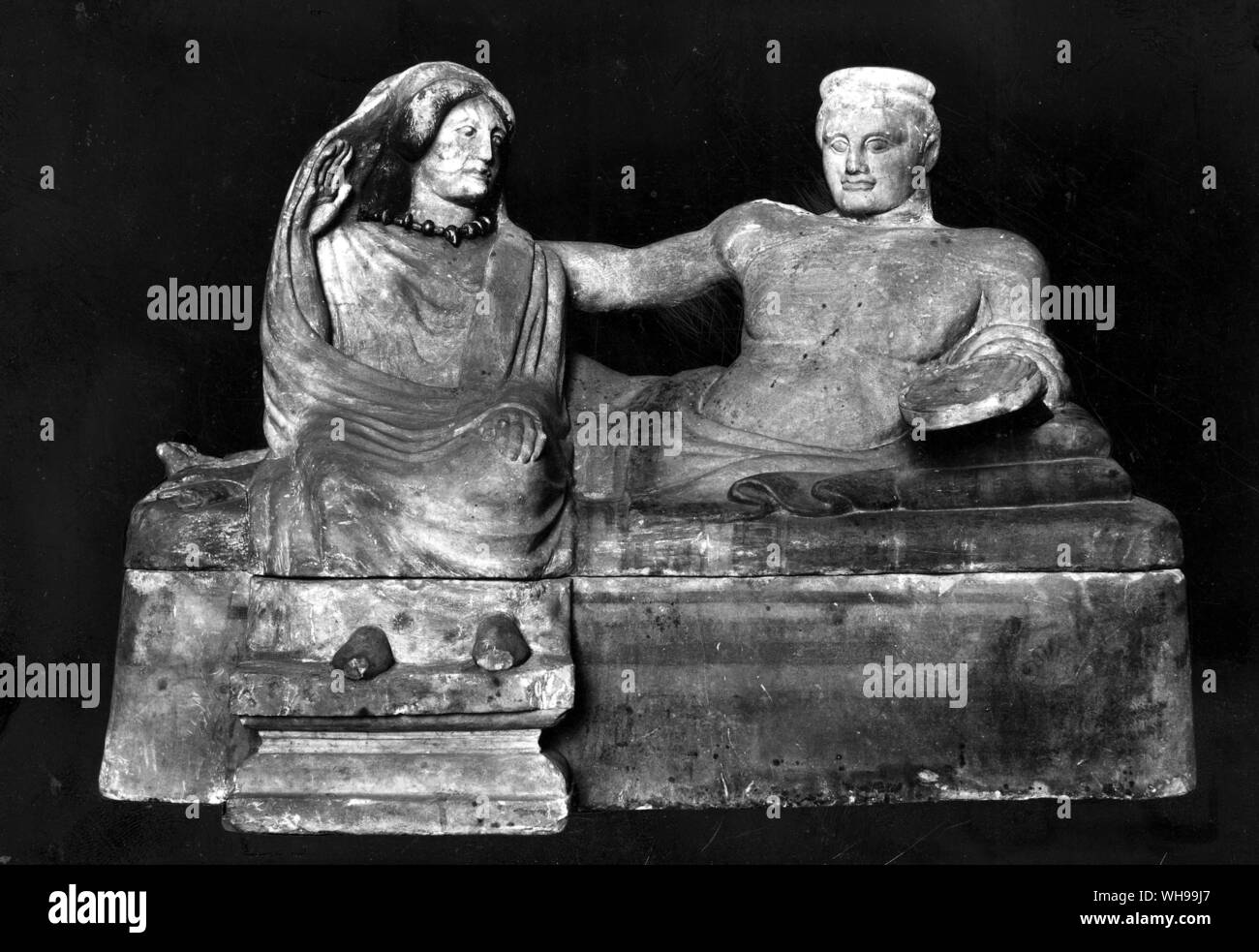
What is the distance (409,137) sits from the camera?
276 inches

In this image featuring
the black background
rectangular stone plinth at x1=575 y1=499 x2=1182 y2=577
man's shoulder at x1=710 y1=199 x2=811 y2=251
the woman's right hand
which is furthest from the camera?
the black background

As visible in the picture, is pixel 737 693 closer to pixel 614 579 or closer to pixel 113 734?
pixel 614 579

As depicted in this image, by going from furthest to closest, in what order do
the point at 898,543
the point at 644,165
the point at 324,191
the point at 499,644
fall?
1. the point at 644,165
2. the point at 324,191
3. the point at 898,543
4. the point at 499,644

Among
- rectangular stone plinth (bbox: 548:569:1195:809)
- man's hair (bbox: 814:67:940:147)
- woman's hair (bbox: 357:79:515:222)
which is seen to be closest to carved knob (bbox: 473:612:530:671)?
rectangular stone plinth (bbox: 548:569:1195:809)

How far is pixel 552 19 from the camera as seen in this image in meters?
8.84

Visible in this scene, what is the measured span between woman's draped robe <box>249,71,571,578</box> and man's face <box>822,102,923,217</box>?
0.94m

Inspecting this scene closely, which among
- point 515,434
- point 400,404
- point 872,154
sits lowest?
point 515,434

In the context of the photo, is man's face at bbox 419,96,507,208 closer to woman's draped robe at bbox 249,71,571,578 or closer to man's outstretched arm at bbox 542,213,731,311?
woman's draped robe at bbox 249,71,571,578

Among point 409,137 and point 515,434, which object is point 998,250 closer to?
point 515,434

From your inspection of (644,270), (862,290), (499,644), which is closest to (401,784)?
(499,644)

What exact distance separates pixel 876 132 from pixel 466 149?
49.3 inches

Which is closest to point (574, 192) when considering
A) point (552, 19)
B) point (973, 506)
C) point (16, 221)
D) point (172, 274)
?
point (552, 19)

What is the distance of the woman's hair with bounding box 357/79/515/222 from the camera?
23.0ft

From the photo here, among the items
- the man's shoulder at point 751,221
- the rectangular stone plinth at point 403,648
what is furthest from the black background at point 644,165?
the rectangular stone plinth at point 403,648
